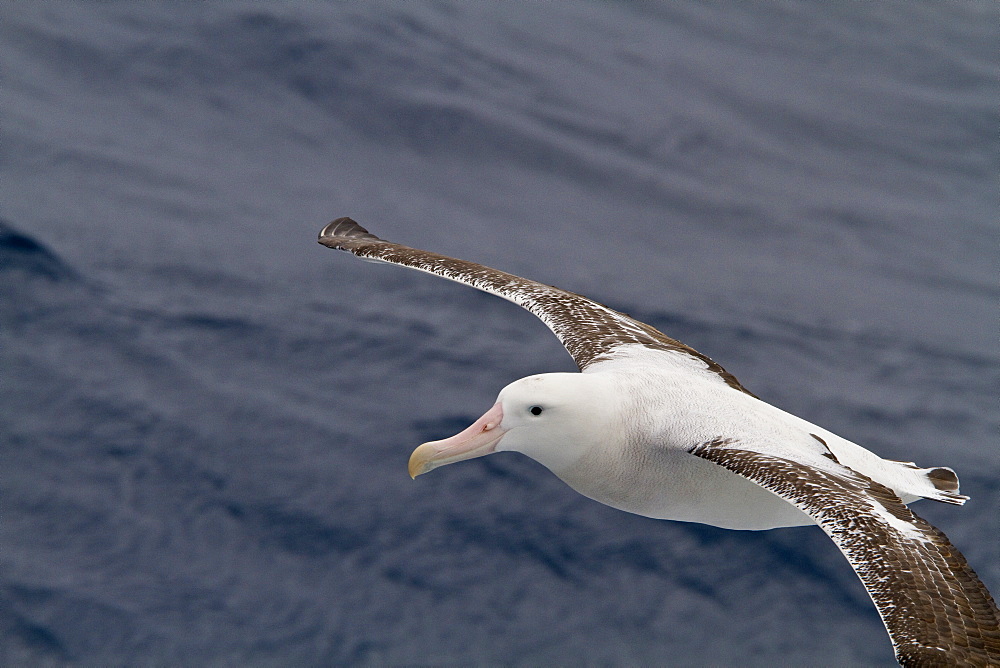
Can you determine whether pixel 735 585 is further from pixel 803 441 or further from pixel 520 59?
pixel 520 59

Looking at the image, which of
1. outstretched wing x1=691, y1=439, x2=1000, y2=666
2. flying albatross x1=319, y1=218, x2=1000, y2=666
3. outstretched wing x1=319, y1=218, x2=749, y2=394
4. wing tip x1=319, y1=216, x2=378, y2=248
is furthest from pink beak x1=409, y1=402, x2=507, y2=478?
wing tip x1=319, y1=216, x2=378, y2=248

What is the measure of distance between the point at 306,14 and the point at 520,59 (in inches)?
177

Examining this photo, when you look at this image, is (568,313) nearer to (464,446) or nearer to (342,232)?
(464,446)

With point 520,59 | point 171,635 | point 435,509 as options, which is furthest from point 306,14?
point 171,635

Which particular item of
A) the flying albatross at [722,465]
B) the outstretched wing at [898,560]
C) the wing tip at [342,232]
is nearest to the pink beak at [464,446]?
the flying albatross at [722,465]

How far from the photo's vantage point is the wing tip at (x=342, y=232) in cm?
1342

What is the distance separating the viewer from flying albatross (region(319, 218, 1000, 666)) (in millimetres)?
7754

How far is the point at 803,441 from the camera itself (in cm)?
968

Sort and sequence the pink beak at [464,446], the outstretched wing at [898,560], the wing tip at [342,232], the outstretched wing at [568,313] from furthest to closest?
1. the wing tip at [342,232]
2. the outstretched wing at [568,313]
3. the pink beak at [464,446]
4. the outstretched wing at [898,560]

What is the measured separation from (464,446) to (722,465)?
89.5 inches

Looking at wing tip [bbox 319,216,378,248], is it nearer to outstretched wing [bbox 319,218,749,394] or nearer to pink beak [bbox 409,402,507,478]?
outstretched wing [bbox 319,218,749,394]

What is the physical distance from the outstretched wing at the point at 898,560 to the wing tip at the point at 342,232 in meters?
6.10

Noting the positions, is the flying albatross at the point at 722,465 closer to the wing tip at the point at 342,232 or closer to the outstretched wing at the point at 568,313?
the outstretched wing at the point at 568,313

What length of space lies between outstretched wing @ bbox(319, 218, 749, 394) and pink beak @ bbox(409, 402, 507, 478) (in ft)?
5.44
